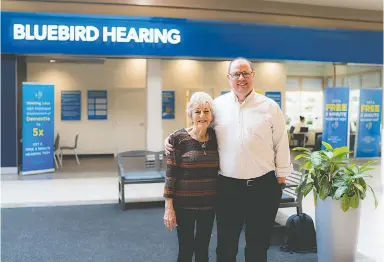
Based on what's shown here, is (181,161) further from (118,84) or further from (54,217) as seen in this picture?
(118,84)

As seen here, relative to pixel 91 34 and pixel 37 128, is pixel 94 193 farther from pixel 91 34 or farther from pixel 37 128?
pixel 91 34

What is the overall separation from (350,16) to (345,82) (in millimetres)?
5787

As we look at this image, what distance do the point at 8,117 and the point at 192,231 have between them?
713 cm

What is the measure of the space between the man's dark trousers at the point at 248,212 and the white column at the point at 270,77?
10311 millimetres

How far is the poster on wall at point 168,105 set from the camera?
11984 mm

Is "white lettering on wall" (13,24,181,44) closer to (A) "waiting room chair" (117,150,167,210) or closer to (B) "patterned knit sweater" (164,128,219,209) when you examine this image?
(A) "waiting room chair" (117,150,167,210)

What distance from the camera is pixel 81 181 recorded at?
303 inches

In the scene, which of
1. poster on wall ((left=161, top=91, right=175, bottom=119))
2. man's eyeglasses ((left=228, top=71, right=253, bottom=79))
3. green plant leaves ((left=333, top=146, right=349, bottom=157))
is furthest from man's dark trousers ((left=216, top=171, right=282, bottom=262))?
poster on wall ((left=161, top=91, right=175, bottom=119))

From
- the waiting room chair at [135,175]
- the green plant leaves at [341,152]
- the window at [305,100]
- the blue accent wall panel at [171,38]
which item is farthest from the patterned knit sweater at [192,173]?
the window at [305,100]

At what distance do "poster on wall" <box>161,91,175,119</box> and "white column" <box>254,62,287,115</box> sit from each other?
267cm

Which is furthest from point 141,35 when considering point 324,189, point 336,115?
point 324,189

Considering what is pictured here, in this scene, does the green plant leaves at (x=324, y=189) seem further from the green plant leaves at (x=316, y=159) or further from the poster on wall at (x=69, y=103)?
the poster on wall at (x=69, y=103)

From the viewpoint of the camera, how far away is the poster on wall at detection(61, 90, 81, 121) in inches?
457

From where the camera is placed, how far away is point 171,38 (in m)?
8.09
